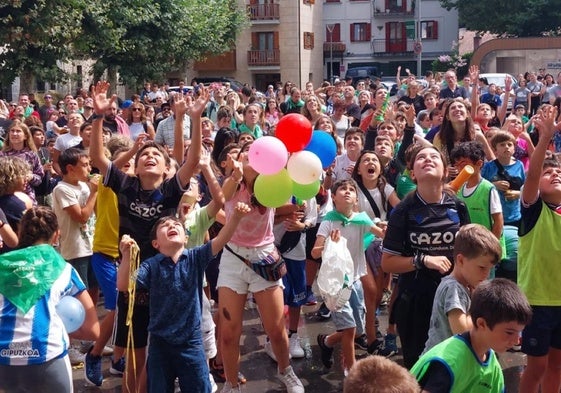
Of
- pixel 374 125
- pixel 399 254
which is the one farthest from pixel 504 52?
pixel 399 254

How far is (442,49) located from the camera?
171 feet

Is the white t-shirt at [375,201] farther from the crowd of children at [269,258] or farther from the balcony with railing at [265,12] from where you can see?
the balcony with railing at [265,12]

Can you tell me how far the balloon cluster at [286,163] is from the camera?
16.0 ft

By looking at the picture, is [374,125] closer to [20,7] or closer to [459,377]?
[459,377]

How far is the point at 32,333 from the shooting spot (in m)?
3.71

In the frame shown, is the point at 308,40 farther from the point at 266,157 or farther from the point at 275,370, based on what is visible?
the point at 266,157

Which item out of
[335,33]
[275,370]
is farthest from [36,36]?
[335,33]

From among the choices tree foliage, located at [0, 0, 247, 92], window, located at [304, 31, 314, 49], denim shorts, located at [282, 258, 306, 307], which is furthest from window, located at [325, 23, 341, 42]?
denim shorts, located at [282, 258, 306, 307]

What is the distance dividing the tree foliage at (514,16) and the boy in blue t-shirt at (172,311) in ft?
137

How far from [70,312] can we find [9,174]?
185 centimetres

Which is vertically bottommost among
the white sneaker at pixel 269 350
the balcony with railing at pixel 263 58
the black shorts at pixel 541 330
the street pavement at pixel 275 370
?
the street pavement at pixel 275 370

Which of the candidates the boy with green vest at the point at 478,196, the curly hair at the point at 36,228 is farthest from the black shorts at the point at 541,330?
the curly hair at the point at 36,228

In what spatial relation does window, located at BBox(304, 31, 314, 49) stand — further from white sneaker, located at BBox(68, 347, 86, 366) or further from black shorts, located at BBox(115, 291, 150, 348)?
black shorts, located at BBox(115, 291, 150, 348)

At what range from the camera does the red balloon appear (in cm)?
547
